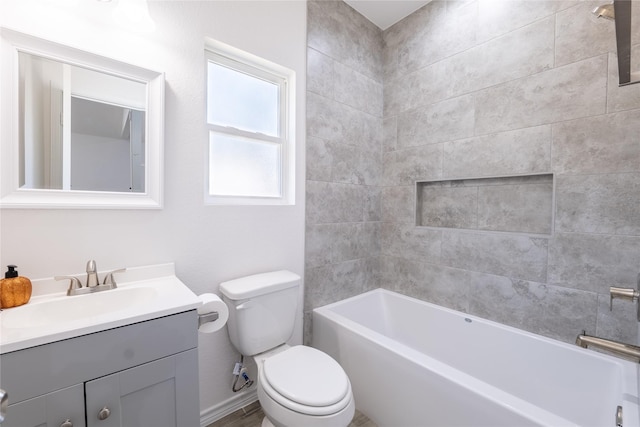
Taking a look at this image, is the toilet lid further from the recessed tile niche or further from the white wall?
the recessed tile niche

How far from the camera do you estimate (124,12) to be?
3.78ft

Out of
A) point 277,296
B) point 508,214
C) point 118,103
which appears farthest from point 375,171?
point 118,103

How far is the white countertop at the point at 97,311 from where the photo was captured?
757mm

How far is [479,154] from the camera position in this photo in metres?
1.83

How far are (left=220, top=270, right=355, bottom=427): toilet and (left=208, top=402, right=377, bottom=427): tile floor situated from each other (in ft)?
0.57

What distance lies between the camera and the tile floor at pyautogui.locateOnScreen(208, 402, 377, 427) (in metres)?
1.56

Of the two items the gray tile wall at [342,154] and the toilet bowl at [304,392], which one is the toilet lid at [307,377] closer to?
the toilet bowl at [304,392]

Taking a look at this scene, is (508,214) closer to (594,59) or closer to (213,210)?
(594,59)

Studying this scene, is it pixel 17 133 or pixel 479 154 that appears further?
pixel 479 154

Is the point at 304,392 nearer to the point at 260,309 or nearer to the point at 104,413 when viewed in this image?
the point at 260,309

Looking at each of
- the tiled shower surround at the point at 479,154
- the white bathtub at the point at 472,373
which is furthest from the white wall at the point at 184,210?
the white bathtub at the point at 472,373

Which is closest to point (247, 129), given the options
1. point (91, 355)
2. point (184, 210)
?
point (184, 210)

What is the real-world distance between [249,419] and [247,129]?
177 cm

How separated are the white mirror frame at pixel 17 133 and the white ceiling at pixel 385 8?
1.66 meters
